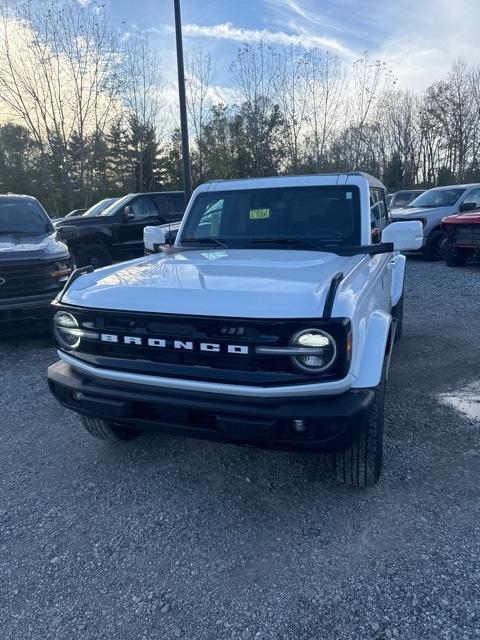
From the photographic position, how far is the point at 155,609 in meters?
2.06

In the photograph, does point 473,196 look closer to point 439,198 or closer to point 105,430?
point 439,198

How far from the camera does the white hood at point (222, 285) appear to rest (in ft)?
7.50

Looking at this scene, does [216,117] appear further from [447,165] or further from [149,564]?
[149,564]

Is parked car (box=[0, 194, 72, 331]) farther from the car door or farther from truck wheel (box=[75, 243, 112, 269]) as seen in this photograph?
the car door

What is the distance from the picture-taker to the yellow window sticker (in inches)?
149

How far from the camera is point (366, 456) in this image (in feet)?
8.65

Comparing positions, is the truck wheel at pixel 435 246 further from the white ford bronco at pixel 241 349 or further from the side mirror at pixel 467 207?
the white ford bronco at pixel 241 349

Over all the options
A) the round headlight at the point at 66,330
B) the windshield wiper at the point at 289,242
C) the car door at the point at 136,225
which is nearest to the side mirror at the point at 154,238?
the windshield wiper at the point at 289,242

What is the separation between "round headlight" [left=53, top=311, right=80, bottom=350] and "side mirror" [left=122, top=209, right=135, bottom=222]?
746 centimetres

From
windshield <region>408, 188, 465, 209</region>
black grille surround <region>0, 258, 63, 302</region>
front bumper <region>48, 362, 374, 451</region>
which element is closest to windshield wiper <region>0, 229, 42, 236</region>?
black grille surround <region>0, 258, 63, 302</region>

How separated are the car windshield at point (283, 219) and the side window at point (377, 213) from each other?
287 millimetres

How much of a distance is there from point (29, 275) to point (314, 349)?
4630mm

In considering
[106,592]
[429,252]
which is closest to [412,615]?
[106,592]

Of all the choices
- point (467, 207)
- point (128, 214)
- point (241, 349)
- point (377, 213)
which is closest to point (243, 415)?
point (241, 349)
